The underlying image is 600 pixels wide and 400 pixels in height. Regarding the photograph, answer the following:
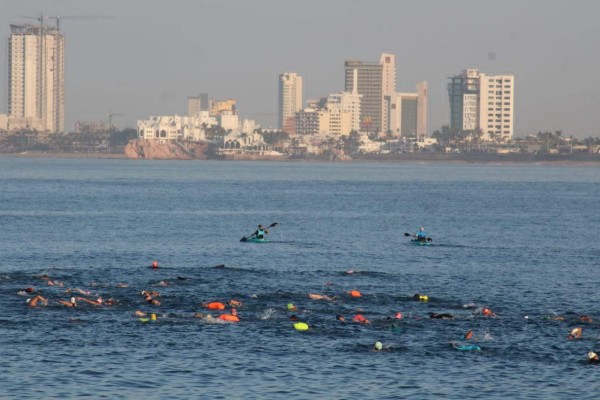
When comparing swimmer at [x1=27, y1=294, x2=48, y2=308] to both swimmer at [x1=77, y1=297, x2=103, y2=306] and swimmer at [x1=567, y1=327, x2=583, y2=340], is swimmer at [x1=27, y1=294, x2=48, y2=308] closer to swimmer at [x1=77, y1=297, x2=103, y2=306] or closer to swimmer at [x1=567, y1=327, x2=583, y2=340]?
swimmer at [x1=77, y1=297, x2=103, y2=306]

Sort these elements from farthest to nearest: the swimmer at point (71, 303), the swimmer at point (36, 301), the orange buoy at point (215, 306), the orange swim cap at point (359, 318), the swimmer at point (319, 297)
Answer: the swimmer at point (319, 297)
the swimmer at point (71, 303)
the swimmer at point (36, 301)
the orange buoy at point (215, 306)
the orange swim cap at point (359, 318)

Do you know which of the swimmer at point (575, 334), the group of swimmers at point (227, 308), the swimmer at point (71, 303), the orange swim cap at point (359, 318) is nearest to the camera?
the swimmer at point (575, 334)

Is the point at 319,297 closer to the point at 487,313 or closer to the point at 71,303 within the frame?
the point at 487,313

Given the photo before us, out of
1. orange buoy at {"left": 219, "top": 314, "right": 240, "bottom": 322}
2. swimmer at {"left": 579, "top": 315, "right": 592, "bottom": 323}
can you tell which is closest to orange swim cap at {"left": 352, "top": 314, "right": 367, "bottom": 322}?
orange buoy at {"left": 219, "top": 314, "right": 240, "bottom": 322}

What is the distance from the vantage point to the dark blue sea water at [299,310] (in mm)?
36844

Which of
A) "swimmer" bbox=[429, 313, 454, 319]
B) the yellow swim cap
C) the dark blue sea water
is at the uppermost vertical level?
"swimmer" bbox=[429, 313, 454, 319]

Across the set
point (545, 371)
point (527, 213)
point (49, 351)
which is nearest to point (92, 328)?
point (49, 351)

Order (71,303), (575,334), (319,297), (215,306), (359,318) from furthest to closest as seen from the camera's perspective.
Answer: (319,297), (71,303), (215,306), (359,318), (575,334)

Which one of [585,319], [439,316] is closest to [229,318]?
[439,316]

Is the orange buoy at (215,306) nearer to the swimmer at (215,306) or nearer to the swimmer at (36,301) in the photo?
the swimmer at (215,306)

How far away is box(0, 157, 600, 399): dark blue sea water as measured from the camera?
3684 cm

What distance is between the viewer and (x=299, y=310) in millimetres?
50188

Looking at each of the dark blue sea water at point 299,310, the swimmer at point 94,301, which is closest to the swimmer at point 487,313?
the dark blue sea water at point 299,310

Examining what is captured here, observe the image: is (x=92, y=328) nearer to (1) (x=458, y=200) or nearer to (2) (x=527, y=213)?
(2) (x=527, y=213)
